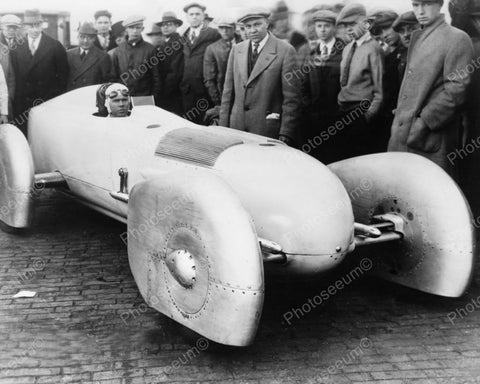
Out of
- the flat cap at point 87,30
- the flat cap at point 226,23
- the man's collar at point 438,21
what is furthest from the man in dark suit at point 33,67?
the man's collar at point 438,21

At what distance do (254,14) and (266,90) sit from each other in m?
0.78

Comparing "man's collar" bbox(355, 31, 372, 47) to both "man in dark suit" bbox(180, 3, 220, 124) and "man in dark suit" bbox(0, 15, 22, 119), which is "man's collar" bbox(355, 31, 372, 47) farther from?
"man in dark suit" bbox(0, 15, 22, 119)

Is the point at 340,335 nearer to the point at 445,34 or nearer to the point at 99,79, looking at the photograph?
the point at 445,34

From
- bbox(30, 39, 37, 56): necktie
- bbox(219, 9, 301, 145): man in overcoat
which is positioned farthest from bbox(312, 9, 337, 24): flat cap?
bbox(30, 39, 37, 56): necktie

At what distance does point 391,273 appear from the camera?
5.12 m

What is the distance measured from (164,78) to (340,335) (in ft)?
20.3

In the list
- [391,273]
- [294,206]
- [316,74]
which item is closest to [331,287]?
[391,273]

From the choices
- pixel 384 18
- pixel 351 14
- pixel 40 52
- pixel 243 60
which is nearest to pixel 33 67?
pixel 40 52

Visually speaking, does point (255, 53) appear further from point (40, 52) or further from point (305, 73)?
point (40, 52)

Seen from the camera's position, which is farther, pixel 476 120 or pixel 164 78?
pixel 164 78

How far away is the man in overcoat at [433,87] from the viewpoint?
5.55 m

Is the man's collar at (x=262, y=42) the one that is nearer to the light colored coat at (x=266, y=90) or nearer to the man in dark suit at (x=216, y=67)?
the light colored coat at (x=266, y=90)

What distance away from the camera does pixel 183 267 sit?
3.90 metres

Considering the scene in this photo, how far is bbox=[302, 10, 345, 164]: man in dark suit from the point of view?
7.32m
